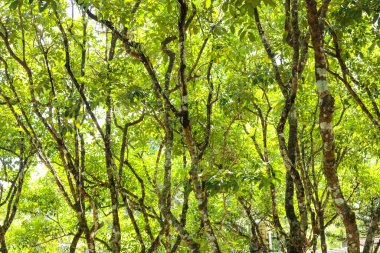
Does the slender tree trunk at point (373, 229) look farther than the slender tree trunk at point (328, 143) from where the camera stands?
Yes

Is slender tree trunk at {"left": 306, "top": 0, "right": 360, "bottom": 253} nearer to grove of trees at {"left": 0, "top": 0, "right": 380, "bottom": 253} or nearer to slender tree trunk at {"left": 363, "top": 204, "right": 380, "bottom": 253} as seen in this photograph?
grove of trees at {"left": 0, "top": 0, "right": 380, "bottom": 253}

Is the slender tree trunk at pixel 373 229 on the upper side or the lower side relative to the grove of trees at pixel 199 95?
lower

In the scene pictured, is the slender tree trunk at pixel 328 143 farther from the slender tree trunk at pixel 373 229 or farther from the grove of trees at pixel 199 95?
the slender tree trunk at pixel 373 229

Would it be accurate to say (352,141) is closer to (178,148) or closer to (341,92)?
(341,92)

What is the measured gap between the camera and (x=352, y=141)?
828 cm

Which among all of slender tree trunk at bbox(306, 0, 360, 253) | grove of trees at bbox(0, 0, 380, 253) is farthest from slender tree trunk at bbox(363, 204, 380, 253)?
slender tree trunk at bbox(306, 0, 360, 253)

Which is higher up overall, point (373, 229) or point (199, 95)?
point (199, 95)

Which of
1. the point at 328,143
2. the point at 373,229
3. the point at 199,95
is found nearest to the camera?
the point at 328,143

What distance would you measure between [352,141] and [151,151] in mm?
5080

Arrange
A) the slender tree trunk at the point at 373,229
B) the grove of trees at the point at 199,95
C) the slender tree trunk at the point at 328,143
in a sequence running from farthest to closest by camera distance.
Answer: the slender tree trunk at the point at 373,229 < the grove of trees at the point at 199,95 < the slender tree trunk at the point at 328,143

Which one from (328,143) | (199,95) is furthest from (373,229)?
(199,95)

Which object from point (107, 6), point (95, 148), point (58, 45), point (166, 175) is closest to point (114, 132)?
point (95, 148)

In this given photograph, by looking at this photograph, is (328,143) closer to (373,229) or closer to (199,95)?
(373,229)

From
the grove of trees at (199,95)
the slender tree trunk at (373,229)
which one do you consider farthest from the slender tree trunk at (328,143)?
the slender tree trunk at (373,229)
